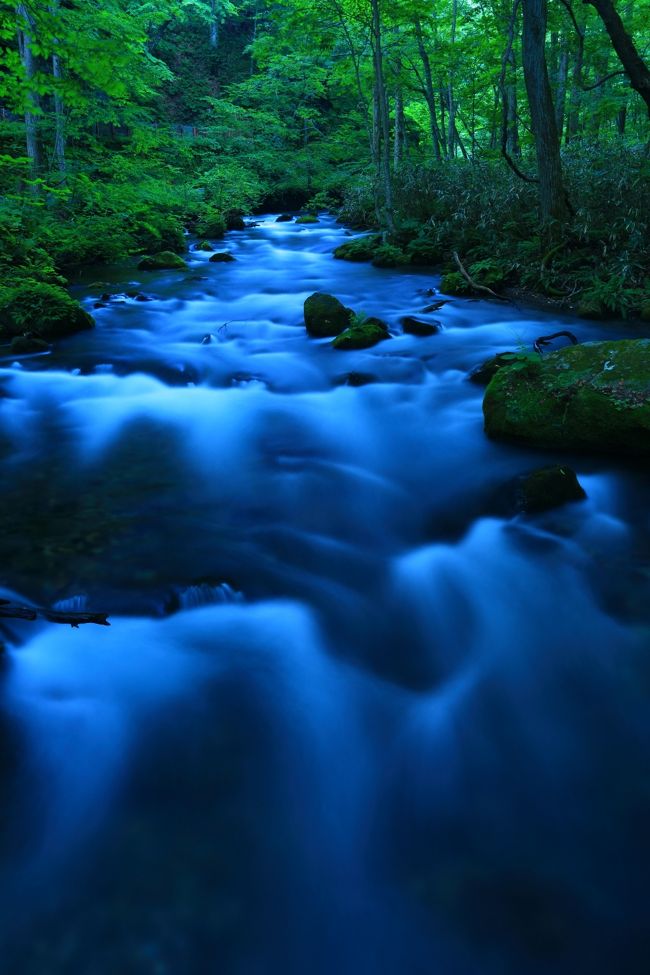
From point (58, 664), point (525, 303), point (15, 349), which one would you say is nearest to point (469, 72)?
point (525, 303)

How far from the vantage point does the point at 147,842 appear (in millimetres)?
1908

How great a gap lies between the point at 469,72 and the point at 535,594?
19.3 meters

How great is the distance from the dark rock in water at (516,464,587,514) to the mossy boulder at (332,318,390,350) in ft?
13.0

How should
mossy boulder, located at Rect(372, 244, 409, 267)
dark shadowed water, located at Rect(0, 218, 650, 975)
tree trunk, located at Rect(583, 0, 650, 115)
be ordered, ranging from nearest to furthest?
1. dark shadowed water, located at Rect(0, 218, 650, 975)
2. tree trunk, located at Rect(583, 0, 650, 115)
3. mossy boulder, located at Rect(372, 244, 409, 267)

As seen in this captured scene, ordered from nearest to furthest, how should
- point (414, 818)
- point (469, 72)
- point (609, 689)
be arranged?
point (414, 818), point (609, 689), point (469, 72)

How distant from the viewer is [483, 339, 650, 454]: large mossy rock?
13.6 ft

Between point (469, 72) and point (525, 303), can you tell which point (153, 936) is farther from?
point (469, 72)

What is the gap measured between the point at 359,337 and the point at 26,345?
397 cm

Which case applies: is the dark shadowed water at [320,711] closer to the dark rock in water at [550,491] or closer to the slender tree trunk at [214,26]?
the dark rock in water at [550,491]

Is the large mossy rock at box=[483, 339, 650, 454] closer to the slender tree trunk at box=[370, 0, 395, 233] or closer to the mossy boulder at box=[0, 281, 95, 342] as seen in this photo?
the mossy boulder at box=[0, 281, 95, 342]

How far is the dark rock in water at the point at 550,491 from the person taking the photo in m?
3.72

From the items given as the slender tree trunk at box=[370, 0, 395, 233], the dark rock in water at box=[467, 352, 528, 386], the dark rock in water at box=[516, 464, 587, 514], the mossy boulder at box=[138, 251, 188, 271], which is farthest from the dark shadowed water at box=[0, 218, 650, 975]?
the slender tree trunk at box=[370, 0, 395, 233]

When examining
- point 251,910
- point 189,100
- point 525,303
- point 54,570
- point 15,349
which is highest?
point 189,100

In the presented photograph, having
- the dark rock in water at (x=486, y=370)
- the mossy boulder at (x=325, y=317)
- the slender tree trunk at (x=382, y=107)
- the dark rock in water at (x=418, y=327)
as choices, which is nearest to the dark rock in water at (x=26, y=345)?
the mossy boulder at (x=325, y=317)
